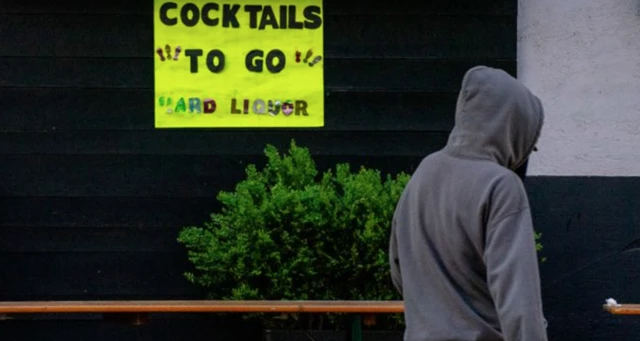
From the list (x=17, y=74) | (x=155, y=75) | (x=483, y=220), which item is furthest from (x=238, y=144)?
(x=483, y=220)

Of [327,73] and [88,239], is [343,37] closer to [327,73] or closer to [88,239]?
[327,73]

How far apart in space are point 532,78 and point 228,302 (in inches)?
94.9

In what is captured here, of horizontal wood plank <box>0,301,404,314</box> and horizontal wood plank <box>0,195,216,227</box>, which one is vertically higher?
horizontal wood plank <box>0,195,216,227</box>

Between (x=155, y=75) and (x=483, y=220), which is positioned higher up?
(x=155, y=75)

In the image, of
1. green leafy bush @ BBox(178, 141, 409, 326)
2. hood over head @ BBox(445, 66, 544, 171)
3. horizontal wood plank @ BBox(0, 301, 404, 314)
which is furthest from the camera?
green leafy bush @ BBox(178, 141, 409, 326)

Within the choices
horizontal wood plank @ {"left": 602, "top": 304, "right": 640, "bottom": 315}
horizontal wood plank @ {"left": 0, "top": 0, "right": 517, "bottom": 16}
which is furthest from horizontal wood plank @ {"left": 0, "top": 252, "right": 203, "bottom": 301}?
horizontal wood plank @ {"left": 602, "top": 304, "right": 640, "bottom": 315}

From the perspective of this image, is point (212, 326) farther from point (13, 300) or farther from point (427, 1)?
point (427, 1)

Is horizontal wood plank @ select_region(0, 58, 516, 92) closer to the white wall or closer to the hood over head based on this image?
the white wall

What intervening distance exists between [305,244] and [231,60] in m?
1.30

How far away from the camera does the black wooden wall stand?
25.6 ft

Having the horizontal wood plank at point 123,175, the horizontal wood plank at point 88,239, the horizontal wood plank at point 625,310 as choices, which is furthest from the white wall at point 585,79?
the horizontal wood plank at point 88,239

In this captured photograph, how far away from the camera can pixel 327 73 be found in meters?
7.89

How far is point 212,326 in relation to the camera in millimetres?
7895

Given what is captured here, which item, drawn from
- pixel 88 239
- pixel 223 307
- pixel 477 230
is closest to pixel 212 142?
pixel 88 239
